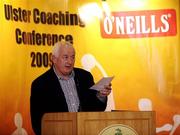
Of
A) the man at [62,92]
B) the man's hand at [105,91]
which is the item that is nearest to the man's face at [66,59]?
the man at [62,92]

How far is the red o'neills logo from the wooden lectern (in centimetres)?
214

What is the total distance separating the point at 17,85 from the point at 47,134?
164 cm

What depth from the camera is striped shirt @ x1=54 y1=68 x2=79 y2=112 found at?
363 cm

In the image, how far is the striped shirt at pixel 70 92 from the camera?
3631 mm

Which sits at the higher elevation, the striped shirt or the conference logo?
the striped shirt

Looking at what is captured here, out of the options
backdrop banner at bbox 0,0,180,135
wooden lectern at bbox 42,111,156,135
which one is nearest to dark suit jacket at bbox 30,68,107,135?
wooden lectern at bbox 42,111,156,135

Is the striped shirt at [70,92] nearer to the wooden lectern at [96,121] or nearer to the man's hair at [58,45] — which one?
the man's hair at [58,45]

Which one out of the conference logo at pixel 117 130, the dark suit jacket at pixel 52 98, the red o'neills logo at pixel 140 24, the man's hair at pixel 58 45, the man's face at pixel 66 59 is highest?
the red o'neills logo at pixel 140 24

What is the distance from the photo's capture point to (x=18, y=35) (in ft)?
14.7

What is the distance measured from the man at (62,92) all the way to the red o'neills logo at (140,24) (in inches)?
48.7

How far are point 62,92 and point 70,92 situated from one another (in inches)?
3.0

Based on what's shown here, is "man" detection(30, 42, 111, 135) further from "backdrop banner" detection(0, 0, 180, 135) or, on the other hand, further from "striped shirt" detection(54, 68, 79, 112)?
"backdrop banner" detection(0, 0, 180, 135)

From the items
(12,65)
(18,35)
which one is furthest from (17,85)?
(18,35)

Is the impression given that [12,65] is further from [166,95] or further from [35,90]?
[166,95]
